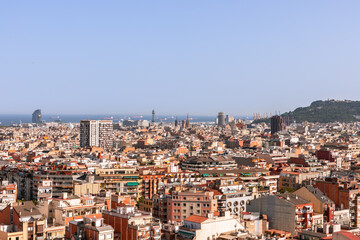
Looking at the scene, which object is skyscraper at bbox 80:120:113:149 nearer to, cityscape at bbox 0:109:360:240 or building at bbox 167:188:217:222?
cityscape at bbox 0:109:360:240

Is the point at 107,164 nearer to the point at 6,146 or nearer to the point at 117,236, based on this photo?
the point at 117,236

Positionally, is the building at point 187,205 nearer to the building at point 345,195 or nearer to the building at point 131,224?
the building at point 131,224

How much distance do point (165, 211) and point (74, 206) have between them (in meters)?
8.57

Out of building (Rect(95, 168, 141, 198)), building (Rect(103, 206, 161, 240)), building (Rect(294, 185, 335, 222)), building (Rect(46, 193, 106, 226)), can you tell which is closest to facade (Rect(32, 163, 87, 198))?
building (Rect(95, 168, 141, 198))

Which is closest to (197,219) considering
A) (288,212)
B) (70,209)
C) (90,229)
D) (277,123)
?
(90,229)

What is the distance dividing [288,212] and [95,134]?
88.2 meters

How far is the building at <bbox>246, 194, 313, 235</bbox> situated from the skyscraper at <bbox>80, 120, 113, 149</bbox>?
84.3 metres

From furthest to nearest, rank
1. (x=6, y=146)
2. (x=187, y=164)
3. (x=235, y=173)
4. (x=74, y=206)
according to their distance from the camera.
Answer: (x=6, y=146) < (x=187, y=164) < (x=235, y=173) < (x=74, y=206)

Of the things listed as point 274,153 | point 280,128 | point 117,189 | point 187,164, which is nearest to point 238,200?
point 117,189

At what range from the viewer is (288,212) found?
39.7 m

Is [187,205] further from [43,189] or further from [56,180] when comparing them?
[56,180]

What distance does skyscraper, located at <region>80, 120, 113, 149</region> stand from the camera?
12238 cm

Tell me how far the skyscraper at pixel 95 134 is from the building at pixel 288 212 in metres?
84.3

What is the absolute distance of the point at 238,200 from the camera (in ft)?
144
